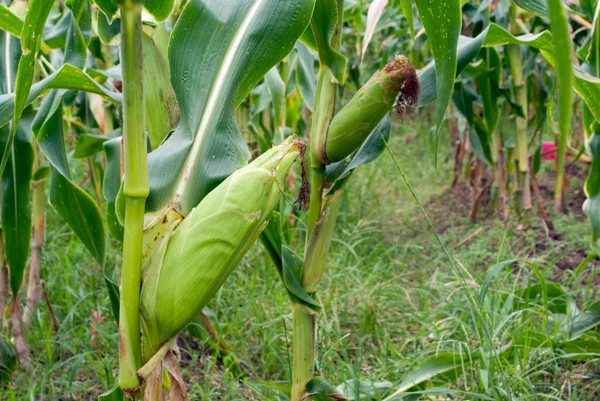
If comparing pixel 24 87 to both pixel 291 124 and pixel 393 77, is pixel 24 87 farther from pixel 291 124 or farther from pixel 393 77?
pixel 291 124

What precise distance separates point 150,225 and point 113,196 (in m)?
0.36

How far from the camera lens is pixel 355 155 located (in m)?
1.00

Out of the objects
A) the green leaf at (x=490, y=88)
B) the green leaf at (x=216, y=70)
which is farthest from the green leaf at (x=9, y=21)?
the green leaf at (x=490, y=88)

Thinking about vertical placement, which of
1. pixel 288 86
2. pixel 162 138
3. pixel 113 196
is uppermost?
pixel 162 138

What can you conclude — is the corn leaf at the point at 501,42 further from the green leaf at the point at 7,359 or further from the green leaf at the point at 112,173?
the green leaf at the point at 7,359

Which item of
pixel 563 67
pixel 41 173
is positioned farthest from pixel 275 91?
pixel 563 67

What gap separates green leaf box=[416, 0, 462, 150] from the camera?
25.3 inches

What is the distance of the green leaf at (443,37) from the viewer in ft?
2.11

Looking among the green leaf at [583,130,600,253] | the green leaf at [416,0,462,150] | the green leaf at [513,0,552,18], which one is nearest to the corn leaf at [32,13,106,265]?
the green leaf at [416,0,462,150]

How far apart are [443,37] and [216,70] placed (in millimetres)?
300

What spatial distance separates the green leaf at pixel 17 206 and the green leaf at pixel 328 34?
672 millimetres

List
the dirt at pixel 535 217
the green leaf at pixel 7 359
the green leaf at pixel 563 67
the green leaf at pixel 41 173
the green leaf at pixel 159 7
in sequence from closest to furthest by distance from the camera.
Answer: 1. the green leaf at pixel 563 67
2. the green leaf at pixel 159 7
3. the green leaf at pixel 7 359
4. the green leaf at pixel 41 173
5. the dirt at pixel 535 217

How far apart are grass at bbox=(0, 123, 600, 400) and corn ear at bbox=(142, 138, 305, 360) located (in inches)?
15.4

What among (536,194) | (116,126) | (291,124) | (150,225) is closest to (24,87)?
(150,225)
